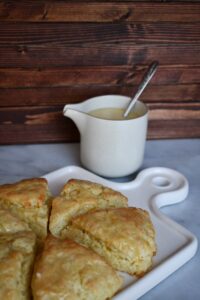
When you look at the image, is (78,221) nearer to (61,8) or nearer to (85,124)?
(85,124)

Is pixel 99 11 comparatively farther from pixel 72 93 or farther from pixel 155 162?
pixel 155 162

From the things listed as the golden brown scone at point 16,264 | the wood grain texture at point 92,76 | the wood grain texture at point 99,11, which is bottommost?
the golden brown scone at point 16,264

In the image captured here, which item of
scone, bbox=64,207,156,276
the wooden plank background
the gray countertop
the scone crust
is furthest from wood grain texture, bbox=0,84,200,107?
scone, bbox=64,207,156,276

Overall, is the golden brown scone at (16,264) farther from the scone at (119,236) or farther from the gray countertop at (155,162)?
the gray countertop at (155,162)

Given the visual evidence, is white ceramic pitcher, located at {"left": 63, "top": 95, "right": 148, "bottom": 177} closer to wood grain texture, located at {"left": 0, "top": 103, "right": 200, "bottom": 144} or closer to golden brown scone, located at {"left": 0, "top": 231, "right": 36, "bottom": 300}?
wood grain texture, located at {"left": 0, "top": 103, "right": 200, "bottom": 144}

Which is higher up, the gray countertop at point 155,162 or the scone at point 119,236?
the scone at point 119,236

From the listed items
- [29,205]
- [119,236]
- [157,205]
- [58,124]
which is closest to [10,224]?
[29,205]

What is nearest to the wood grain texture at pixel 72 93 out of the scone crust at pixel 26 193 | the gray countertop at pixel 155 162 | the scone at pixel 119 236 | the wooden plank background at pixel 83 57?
the wooden plank background at pixel 83 57
